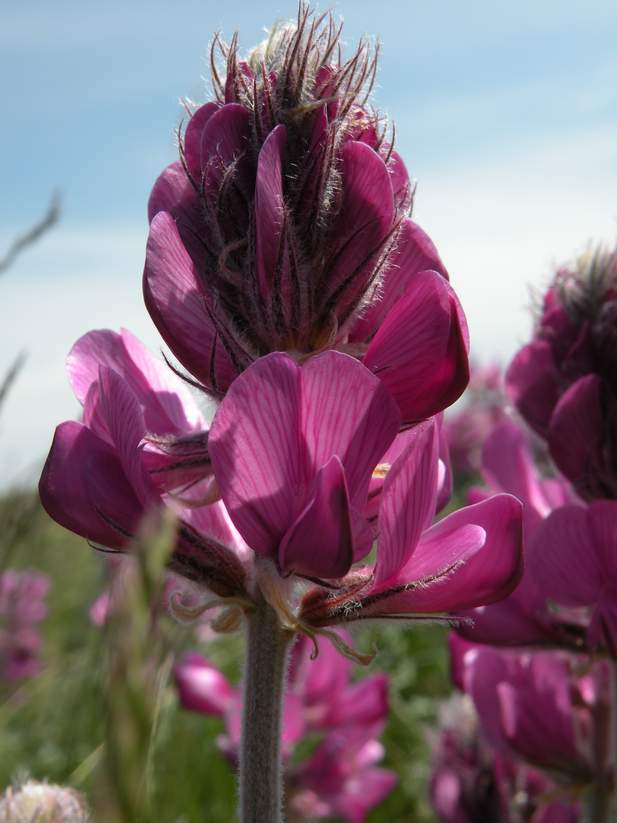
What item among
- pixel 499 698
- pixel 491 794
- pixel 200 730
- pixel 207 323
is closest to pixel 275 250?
pixel 207 323

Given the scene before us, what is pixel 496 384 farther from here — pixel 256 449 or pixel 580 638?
pixel 256 449

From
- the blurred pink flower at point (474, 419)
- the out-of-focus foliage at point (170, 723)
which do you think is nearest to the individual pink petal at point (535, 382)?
the out-of-focus foliage at point (170, 723)

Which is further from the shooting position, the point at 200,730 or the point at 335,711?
the point at 200,730

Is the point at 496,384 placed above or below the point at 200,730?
above

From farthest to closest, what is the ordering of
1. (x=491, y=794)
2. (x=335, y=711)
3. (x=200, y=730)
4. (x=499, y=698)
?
(x=200, y=730) < (x=335, y=711) < (x=491, y=794) < (x=499, y=698)

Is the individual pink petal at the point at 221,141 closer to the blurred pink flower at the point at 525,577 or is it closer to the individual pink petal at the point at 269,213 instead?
the individual pink petal at the point at 269,213

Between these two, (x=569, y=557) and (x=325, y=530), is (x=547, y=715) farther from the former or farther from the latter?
(x=325, y=530)

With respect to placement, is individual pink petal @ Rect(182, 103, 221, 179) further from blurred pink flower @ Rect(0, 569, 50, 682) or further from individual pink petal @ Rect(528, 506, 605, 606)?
blurred pink flower @ Rect(0, 569, 50, 682)
